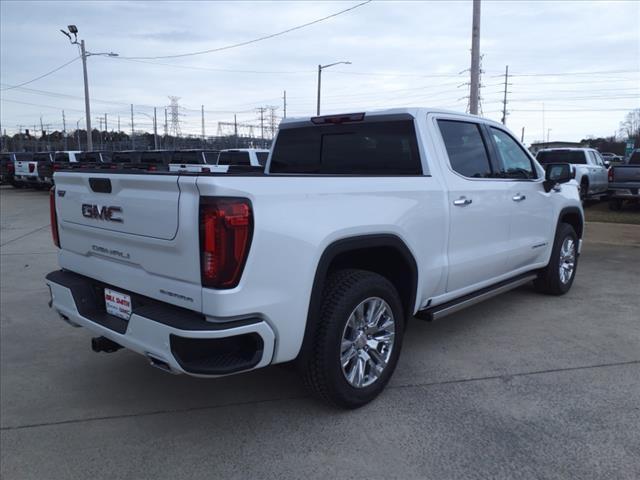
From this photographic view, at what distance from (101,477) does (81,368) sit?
1.62 meters

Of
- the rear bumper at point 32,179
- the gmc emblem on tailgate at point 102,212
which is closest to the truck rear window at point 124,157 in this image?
the rear bumper at point 32,179

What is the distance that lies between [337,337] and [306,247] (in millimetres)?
610

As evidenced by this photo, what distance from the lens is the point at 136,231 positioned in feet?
9.71

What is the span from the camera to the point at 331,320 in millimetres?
3164

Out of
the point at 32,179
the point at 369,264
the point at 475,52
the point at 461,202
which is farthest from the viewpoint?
the point at 32,179

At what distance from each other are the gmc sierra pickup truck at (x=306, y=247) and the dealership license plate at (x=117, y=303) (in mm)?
13

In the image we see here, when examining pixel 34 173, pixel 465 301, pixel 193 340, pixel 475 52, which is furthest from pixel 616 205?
pixel 34 173

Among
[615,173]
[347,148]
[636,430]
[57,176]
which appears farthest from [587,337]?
[615,173]

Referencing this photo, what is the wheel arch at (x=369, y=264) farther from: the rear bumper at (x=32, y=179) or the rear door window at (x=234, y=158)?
the rear bumper at (x=32, y=179)

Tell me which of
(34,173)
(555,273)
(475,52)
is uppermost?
(475,52)

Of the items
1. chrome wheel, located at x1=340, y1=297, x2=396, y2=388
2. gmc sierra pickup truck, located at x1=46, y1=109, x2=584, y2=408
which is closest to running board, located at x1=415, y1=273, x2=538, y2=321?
gmc sierra pickup truck, located at x1=46, y1=109, x2=584, y2=408

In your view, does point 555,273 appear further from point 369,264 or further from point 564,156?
point 564,156

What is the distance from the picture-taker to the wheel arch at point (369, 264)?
10.1ft

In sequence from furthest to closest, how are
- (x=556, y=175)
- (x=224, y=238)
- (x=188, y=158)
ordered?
(x=188, y=158) < (x=556, y=175) < (x=224, y=238)
